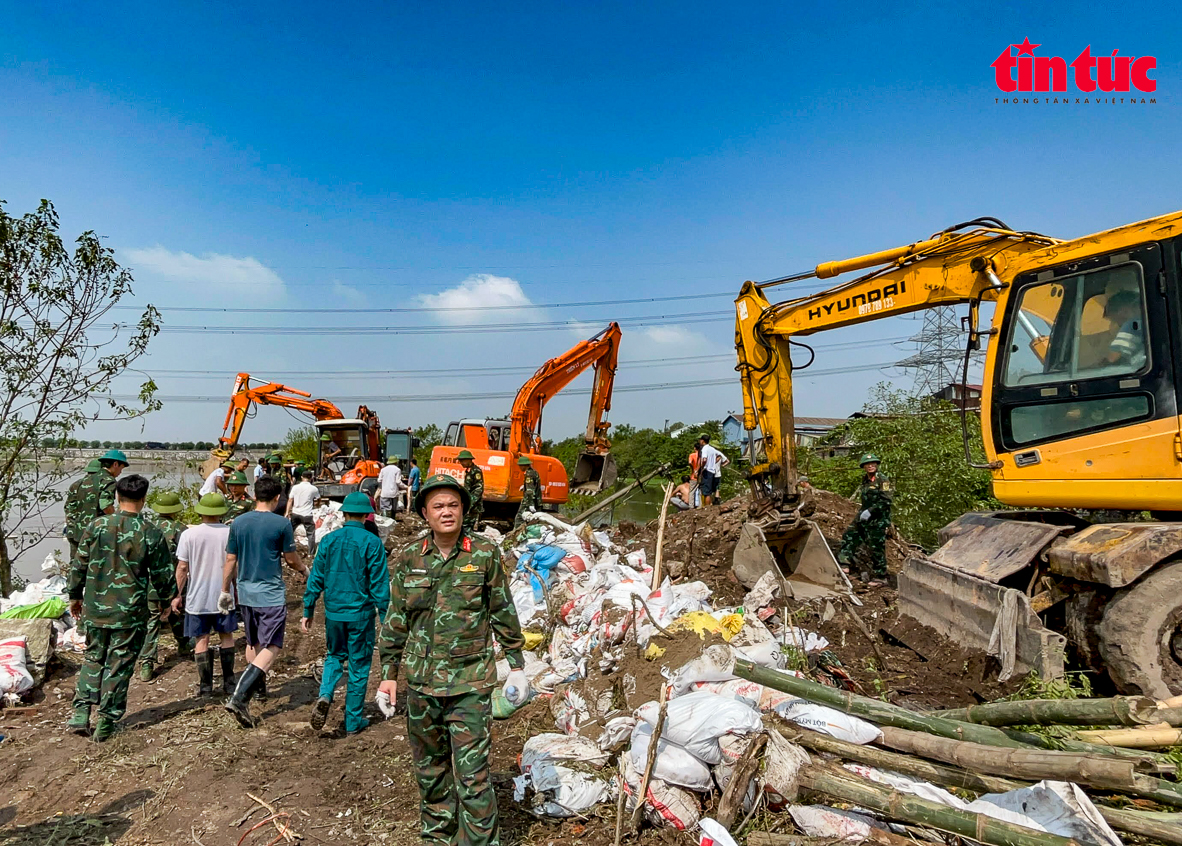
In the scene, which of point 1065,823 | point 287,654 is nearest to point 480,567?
point 1065,823

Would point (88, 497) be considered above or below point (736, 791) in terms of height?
above

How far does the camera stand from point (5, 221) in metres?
7.33

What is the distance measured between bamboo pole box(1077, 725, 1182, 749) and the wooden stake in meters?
1.83

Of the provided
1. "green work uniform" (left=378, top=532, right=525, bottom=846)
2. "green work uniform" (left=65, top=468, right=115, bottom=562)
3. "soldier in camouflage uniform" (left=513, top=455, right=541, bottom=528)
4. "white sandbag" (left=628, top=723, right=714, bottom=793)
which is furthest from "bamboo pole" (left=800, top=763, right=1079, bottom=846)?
"soldier in camouflage uniform" (left=513, top=455, right=541, bottom=528)

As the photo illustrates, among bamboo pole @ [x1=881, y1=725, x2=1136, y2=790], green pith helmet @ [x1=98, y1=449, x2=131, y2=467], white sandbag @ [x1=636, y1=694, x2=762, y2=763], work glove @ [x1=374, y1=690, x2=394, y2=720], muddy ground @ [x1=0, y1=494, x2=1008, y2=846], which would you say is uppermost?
green pith helmet @ [x1=98, y1=449, x2=131, y2=467]

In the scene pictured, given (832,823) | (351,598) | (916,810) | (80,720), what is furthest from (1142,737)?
(80,720)

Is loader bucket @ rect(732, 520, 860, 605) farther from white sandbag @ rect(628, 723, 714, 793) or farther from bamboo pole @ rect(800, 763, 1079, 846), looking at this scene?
bamboo pole @ rect(800, 763, 1079, 846)

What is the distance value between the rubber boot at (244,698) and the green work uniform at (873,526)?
6.08m

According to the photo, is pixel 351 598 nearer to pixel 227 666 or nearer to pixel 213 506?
pixel 213 506

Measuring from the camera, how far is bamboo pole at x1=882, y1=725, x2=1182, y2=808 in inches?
111


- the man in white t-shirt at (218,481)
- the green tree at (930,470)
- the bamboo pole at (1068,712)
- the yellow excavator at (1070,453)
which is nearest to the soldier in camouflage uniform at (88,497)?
the man in white t-shirt at (218,481)

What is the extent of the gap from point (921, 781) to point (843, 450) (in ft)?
51.0

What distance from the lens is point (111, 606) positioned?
4.59 meters

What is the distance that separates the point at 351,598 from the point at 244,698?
112cm
